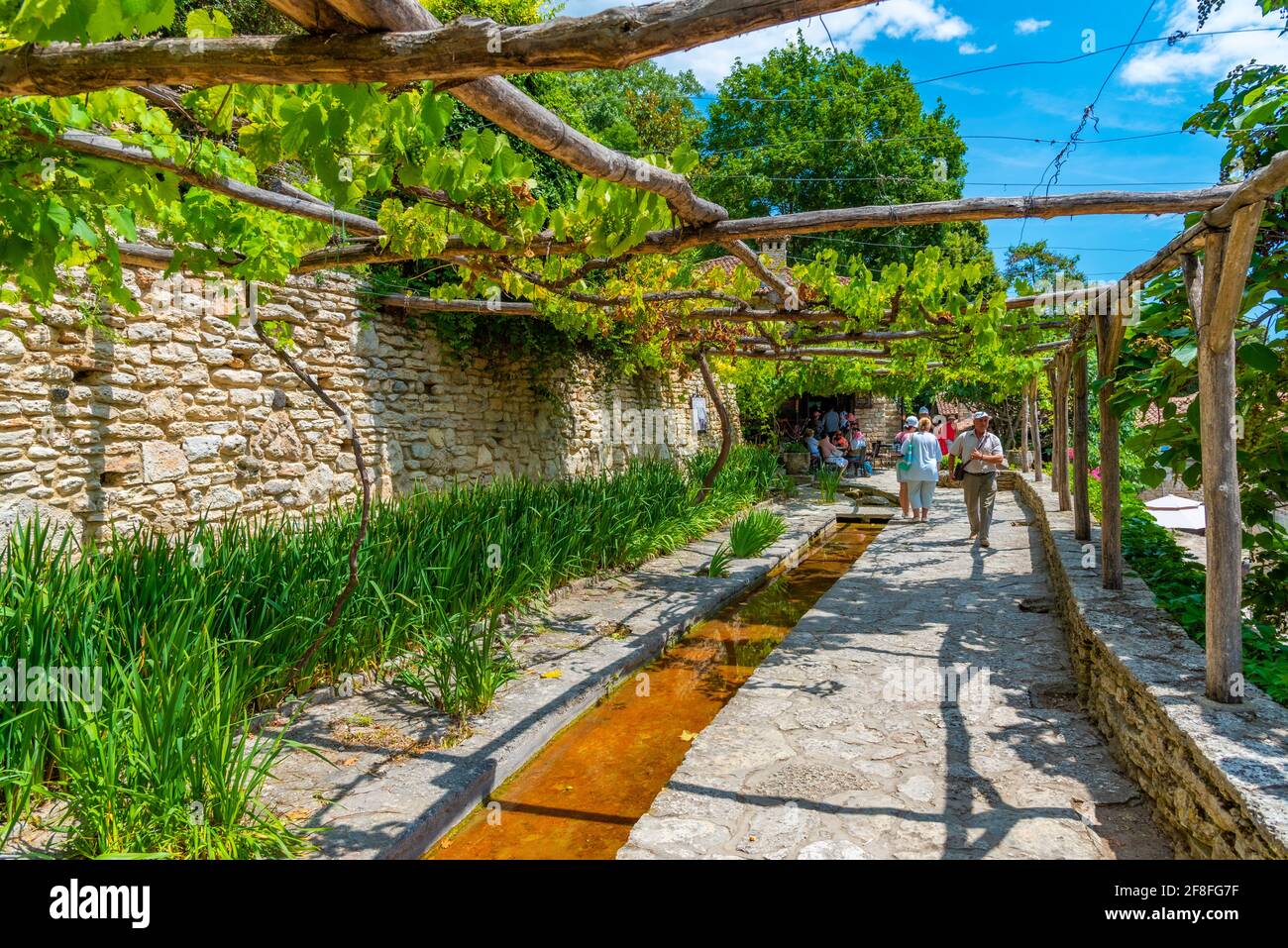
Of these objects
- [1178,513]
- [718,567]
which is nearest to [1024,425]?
[1178,513]

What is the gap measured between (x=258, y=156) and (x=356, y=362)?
13.6ft

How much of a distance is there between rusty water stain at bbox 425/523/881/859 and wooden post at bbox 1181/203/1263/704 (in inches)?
87.8

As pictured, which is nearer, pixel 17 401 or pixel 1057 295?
pixel 17 401

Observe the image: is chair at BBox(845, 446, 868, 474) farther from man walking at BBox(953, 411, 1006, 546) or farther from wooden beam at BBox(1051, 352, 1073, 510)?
man walking at BBox(953, 411, 1006, 546)

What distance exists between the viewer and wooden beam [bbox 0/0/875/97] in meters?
1.50

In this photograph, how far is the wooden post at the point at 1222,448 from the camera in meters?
2.75

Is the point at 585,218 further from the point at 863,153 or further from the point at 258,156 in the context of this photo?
the point at 863,153

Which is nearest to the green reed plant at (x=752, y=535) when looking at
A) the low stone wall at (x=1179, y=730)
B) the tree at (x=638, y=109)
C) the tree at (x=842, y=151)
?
the low stone wall at (x=1179, y=730)

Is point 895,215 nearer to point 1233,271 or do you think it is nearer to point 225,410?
point 1233,271

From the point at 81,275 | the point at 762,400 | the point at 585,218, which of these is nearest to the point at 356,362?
the point at 81,275

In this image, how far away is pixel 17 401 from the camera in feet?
14.7

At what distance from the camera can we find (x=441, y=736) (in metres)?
3.45

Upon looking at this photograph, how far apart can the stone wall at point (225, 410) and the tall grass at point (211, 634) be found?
656 mm

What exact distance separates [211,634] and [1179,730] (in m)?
3.88
